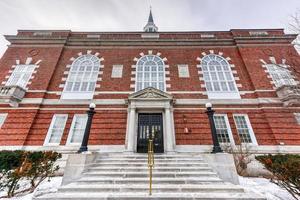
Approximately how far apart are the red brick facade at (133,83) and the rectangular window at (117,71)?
0.29 m

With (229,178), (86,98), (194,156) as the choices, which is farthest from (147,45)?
(229,178)

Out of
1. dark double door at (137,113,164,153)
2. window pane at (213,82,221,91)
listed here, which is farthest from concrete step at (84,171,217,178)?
window pane at (213,82,221,91)

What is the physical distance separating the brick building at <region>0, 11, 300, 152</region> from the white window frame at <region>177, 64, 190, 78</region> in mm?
88

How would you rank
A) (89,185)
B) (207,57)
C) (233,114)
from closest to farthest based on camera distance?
(89,185), (233,114), (207,57)

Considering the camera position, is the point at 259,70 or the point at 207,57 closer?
the point at 259,70

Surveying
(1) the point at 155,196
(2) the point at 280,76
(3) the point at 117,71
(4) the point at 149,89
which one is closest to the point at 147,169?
(1) the point at 155,196

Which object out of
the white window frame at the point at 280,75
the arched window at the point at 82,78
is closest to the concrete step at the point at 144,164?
the arched window at the point at 82,78

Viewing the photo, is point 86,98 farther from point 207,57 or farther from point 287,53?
point 287,53

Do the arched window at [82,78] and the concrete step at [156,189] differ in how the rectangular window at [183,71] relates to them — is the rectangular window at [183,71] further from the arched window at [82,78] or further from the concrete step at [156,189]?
the concrete step at [156,189]

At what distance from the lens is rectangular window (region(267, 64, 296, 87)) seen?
12536 millimetres

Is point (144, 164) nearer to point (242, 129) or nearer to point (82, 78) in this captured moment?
point (242, 129)

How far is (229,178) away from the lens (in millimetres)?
6434

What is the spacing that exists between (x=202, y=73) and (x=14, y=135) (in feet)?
49.8

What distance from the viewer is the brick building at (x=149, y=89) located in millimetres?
10805
